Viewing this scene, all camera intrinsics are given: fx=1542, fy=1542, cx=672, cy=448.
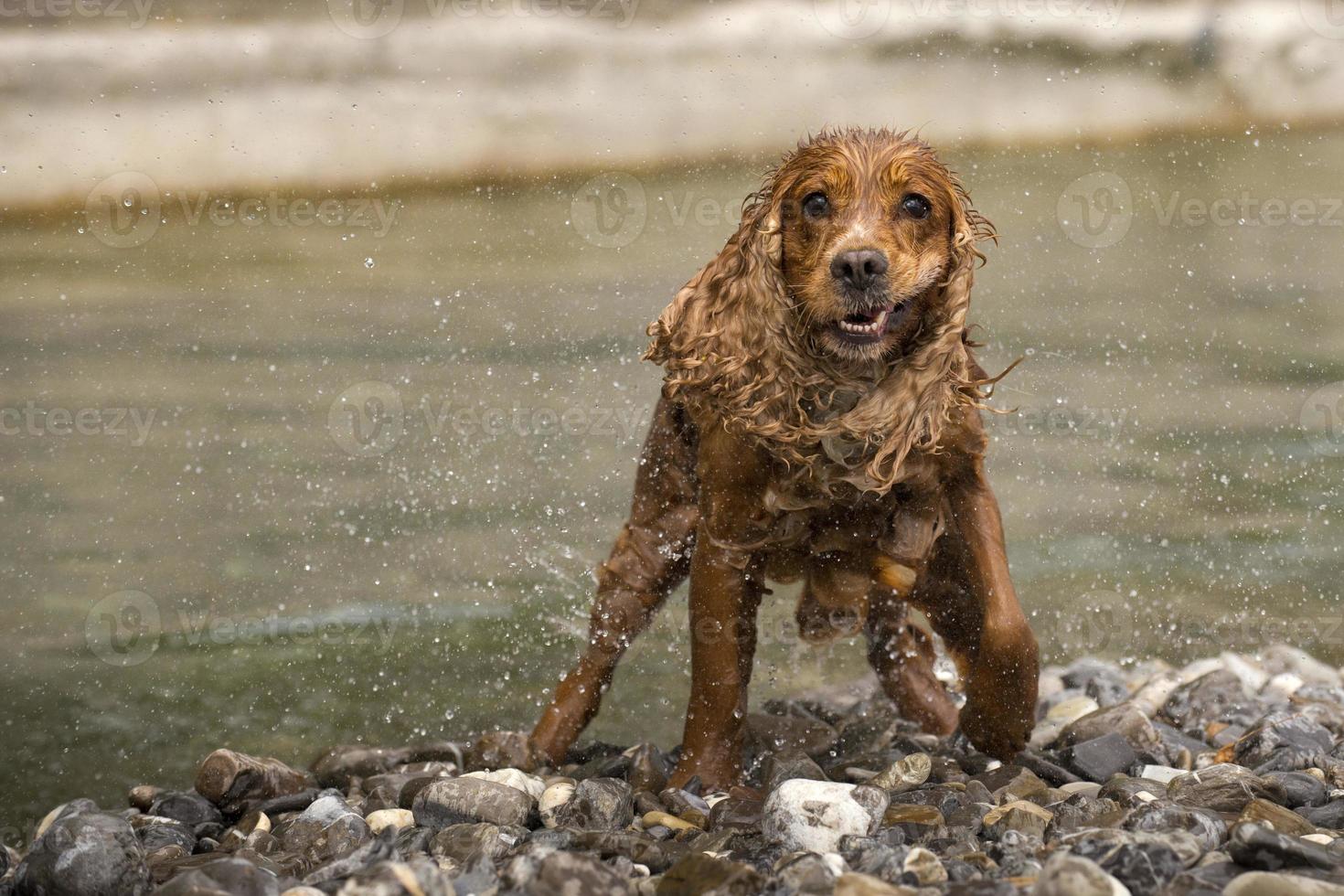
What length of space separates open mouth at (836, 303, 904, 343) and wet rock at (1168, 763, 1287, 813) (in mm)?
1612

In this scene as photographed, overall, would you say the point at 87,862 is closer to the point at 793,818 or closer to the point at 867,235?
the point at 793,818

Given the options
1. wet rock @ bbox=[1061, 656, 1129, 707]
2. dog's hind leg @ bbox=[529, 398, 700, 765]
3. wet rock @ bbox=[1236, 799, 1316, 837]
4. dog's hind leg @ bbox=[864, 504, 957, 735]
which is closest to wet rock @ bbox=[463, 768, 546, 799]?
dog's hind leg @ bbox=[529, 398, 700, 765]

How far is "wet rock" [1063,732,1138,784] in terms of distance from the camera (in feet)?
16.8

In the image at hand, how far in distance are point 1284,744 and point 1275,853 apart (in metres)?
1.66

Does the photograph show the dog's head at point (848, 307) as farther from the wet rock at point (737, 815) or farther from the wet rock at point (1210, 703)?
the wet rock at point (1210, 703)

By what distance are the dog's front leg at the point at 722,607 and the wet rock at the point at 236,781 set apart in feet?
4.66

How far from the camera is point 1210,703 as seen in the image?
6230mm

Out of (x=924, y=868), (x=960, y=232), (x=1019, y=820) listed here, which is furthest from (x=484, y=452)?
(x=924, y=868)

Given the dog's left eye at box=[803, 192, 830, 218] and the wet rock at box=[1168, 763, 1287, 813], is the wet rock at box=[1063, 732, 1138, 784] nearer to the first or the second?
the wet rock at box=[1168, 763, 1287, 813]

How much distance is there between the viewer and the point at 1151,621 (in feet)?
26.3

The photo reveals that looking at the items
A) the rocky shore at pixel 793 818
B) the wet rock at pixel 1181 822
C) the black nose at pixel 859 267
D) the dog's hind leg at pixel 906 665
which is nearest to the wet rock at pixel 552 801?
the rocky shore at pixel 793 818

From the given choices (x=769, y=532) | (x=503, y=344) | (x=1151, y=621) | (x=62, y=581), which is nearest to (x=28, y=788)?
(x=62, y=581)

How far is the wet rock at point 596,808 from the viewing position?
473 centimetres

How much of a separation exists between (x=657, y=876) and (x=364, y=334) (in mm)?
7078
